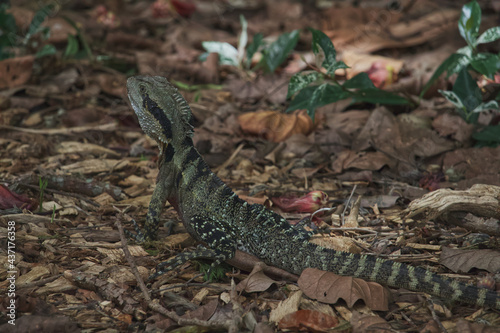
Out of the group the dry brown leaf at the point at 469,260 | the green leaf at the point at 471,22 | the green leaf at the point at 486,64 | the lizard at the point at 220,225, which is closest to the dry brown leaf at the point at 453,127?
the green leaf at the point at 486,64

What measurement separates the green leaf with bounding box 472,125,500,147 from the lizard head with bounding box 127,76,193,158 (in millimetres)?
3295

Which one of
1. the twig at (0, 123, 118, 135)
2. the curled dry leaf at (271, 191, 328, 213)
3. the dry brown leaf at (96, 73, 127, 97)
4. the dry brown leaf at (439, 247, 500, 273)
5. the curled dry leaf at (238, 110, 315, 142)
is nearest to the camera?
the dry brown leaf at (439, 247, 500, 273)

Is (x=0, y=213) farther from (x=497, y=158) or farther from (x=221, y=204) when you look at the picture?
(x=497, y=158)

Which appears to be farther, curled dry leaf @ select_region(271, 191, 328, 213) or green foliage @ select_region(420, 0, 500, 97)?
green foliage @ select_region(420, 0, 500, 97)

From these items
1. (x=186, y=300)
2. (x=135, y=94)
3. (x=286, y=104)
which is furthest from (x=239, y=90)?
(x=186, y=300)

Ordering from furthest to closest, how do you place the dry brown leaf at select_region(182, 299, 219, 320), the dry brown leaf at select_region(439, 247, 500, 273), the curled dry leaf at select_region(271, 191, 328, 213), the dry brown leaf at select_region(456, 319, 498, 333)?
the curled dry leaf at select_region(271, 191, 328, 213) < the dry brown leaf at select_region(439, 247, 500, 273) < the dry brown leaf at select_region(182, 299, 219, 320) < the dry brown leaf at select_region(456, 319, 498, 333)

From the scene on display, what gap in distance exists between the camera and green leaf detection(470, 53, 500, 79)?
5.38 meters

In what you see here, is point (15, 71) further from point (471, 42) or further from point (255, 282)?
point (471, 42)

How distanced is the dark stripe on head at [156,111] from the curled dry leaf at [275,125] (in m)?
2.12

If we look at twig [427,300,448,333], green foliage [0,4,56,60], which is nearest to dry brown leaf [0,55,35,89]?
green foliage [0,4,56,60]

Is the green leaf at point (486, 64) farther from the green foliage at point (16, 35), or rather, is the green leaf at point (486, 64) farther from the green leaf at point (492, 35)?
the green foliage at point (16, 35)

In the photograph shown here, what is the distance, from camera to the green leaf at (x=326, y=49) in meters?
5.51

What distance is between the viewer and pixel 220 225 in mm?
4102

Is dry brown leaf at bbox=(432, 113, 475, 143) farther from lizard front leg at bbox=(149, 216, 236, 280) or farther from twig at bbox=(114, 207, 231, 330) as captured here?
twig at bbox=(114, 207, 231, 330)
